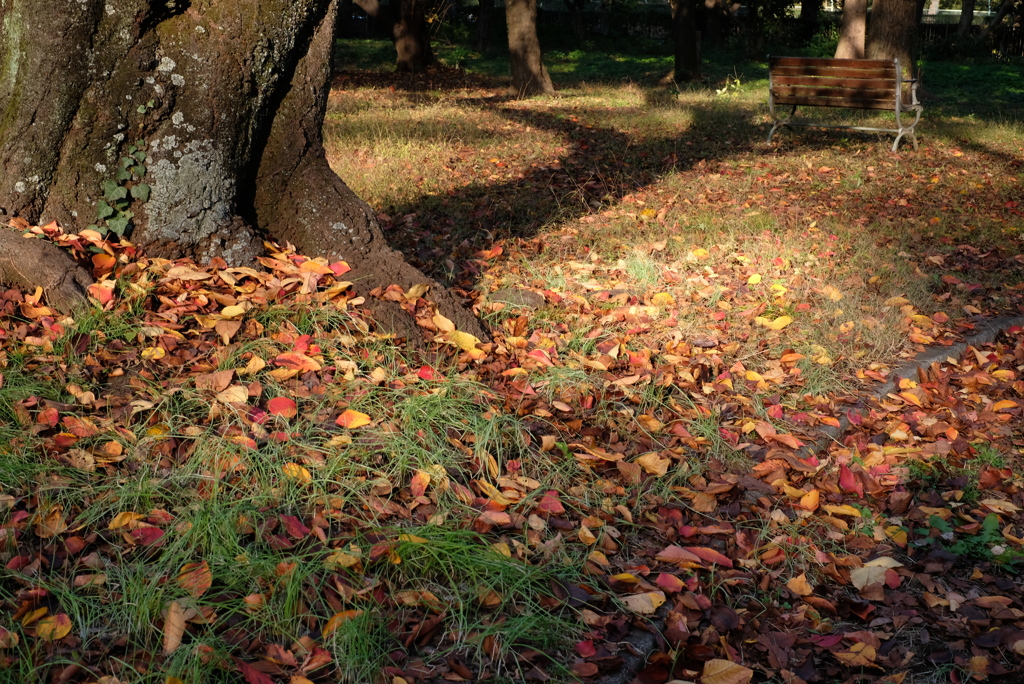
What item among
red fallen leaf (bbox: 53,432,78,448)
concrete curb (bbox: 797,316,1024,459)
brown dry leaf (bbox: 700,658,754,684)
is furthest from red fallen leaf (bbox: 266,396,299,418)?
concrete curb (bbox: 797,316,1024,459)

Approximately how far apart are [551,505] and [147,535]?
1.26 meters

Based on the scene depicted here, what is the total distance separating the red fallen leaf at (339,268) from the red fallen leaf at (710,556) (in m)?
1.94

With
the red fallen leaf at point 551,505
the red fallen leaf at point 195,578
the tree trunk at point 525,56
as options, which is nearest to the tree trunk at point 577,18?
the tree trunk at point 525,56

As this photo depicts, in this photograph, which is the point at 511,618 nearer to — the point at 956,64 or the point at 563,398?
the point at 563,398

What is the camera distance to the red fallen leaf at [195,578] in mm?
2287

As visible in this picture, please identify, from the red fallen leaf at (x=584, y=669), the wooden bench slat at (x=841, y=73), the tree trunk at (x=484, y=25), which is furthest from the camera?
the tree trunk at (x=484, y=25)

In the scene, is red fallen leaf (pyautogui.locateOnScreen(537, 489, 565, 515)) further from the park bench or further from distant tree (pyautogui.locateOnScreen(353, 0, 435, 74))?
distant tree (pyautogui.locateOnScreen(353, 0, 435, 74))

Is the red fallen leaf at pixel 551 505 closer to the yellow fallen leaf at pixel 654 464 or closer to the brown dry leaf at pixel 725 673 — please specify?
the yellow fallen leaf at pixel 654 464

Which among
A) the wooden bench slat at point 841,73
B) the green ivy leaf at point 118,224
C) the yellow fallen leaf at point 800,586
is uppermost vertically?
the wooden bench slat at point 841,73

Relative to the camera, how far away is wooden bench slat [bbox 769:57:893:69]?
9.12 m

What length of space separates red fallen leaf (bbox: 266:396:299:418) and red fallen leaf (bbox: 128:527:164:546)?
608 millimetres

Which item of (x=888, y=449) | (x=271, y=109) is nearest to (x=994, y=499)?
(x=888, y=449)

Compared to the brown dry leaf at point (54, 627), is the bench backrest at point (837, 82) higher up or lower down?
higher up

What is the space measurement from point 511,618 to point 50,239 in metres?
2.44
